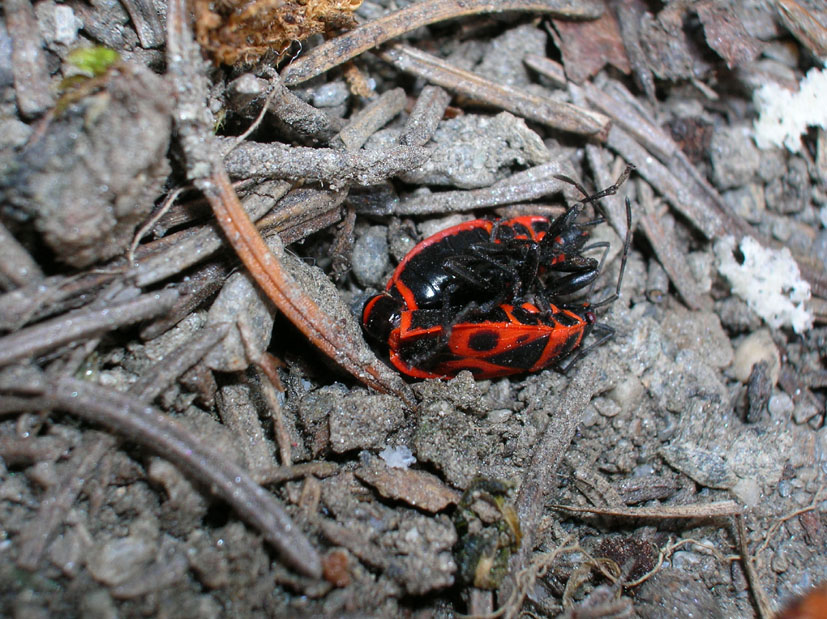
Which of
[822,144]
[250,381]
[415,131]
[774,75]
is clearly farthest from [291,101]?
[822,144]

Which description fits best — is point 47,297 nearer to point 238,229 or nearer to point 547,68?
point 238,229

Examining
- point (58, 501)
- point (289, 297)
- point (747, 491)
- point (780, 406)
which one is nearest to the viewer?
point (58, 501)

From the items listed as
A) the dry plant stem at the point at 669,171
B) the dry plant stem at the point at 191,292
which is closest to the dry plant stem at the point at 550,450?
the dry plant stem at the point at 669,171

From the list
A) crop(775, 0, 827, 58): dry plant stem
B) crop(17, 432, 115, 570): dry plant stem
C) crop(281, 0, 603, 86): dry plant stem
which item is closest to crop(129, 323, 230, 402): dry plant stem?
crop(17, 432, 115, 570): dry plant stem

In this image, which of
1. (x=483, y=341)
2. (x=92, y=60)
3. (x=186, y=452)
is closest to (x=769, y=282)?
(x=483, y=341)

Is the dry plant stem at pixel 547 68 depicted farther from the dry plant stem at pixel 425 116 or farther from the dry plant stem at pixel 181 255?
the dry plant stem at pixel 181 255
